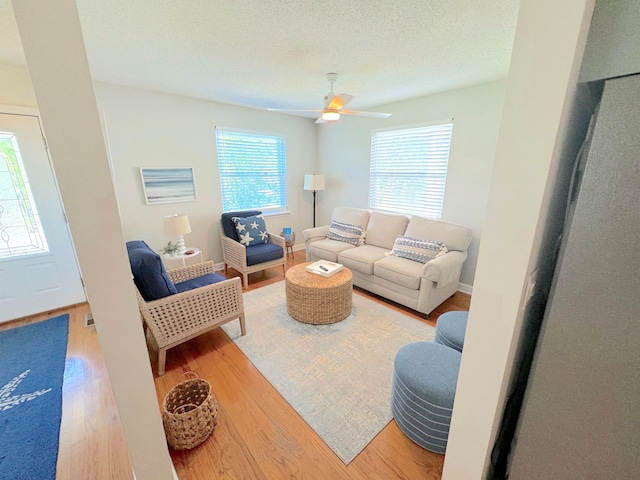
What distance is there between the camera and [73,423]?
161 centimetres

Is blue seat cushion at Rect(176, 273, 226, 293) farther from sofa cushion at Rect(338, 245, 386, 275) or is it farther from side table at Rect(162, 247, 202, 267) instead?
sofa cushion at Rect(338, 245, 386, 275)

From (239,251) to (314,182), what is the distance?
186 cm

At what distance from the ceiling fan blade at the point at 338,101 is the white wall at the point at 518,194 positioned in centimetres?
195

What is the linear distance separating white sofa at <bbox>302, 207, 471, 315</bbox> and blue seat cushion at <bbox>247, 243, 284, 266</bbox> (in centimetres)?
48

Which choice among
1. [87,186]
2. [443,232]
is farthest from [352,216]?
[87,186]

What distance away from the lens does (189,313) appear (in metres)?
2.01

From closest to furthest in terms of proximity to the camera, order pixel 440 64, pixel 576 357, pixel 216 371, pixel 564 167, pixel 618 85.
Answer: pixel 618 85, pixel 576 357, pixel 564 167, pixel 216 371, pixel 440 64

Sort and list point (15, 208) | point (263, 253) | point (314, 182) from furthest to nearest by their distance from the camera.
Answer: point (314, 182), point (263, 253), point (15, 208)

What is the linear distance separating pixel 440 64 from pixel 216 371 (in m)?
3.20

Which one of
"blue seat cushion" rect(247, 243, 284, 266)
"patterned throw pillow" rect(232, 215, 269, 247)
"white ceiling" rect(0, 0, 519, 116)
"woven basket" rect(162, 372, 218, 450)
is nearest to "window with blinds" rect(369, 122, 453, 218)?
"white ceiling" rect(0, 0, 519, 116)

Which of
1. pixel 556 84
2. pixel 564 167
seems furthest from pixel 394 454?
pixel 556 84

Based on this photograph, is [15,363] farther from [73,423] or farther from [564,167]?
[564,167]

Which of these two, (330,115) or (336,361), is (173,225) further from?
(336,361)

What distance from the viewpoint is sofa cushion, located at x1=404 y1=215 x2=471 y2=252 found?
2.92 metres
